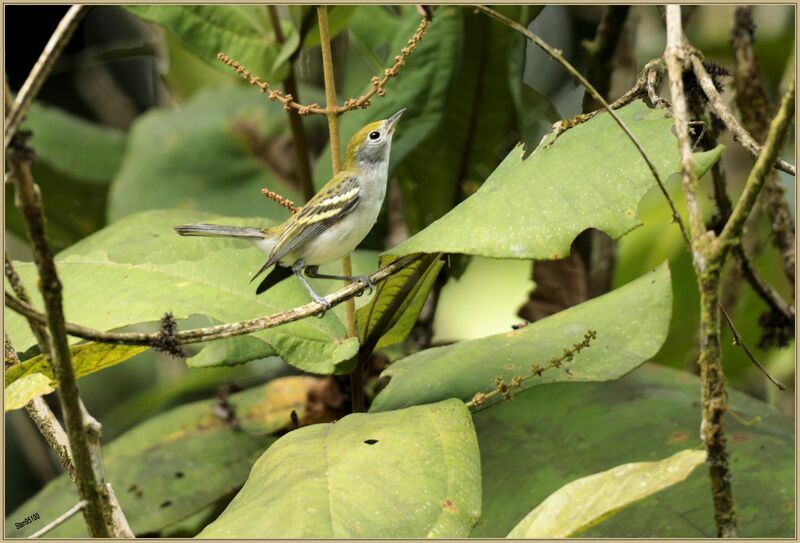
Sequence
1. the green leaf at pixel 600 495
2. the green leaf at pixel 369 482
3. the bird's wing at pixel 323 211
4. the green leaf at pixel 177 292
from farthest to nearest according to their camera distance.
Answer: the bird's wing at pixel 323 211 < the green leaf at pixel 177 292 < the green leaf at pixel 369 482 < the green leaf at pixel 600 495

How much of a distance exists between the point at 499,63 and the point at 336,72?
1327 millimetres

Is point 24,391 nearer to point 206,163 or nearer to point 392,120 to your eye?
A: point 392,120

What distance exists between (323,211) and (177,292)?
629mm

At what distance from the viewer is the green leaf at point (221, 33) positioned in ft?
8.06

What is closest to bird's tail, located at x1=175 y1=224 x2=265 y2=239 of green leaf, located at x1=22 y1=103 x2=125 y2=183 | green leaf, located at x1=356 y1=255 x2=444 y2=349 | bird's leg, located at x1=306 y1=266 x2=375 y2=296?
bird's leg, located at x1=306 y1=266 x2=375 y2=296

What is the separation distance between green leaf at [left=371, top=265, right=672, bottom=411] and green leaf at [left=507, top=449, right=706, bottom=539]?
458 millimetres

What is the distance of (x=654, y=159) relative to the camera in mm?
1517

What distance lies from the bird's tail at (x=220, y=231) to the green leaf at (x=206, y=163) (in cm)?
60

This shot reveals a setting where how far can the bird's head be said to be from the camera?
2.41m

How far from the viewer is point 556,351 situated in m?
1.71

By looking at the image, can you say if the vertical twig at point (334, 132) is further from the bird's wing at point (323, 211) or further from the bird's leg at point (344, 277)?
the bird's wing at point (323, 211)

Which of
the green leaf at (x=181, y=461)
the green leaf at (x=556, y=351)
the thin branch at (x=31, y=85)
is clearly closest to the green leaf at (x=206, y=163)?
the green leaf at (x=181, y=461)

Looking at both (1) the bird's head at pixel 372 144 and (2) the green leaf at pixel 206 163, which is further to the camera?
(2) the green leaf at pixel 206 163

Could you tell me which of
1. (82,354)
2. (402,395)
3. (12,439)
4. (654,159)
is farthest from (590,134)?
(12,439)
